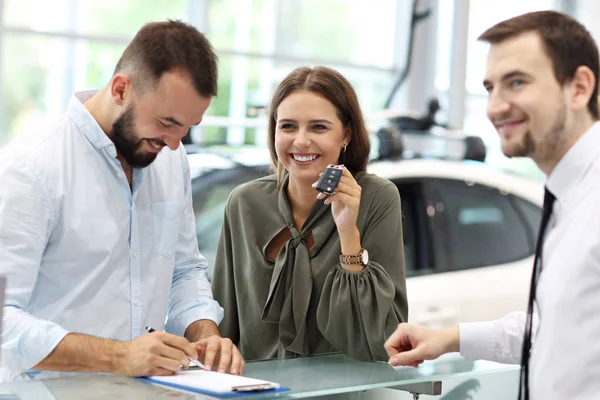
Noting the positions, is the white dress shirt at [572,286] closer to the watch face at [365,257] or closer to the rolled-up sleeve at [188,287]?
the watch face at [365,257]

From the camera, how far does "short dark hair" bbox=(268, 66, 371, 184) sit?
295 cm

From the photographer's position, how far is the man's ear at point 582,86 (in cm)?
200

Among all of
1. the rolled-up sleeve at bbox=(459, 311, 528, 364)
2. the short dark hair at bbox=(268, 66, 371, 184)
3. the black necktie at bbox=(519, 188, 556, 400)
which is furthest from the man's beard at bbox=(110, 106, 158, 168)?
the black necktie at bbox=(519, 188, 556, 400)

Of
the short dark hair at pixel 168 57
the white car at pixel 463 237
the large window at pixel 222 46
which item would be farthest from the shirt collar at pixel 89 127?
the large window at pixel 222 46

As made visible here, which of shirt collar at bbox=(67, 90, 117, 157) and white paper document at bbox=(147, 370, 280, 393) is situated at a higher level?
shirt collar at bbox=(67, 90, 117, 157)

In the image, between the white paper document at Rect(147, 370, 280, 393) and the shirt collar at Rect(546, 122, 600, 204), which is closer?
the shirt collar at Rect(546, 122, 600, 204)

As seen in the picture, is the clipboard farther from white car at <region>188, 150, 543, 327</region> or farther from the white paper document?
white car at <region>188, 150, 543, 327</region>

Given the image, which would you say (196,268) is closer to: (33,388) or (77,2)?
(33,388)

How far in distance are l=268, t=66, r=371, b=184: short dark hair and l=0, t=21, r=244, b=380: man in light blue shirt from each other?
16.9 inches

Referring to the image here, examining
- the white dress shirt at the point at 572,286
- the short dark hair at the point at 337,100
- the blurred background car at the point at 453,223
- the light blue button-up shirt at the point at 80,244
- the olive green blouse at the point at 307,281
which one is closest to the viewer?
the white dress shirt at the point at 572,286

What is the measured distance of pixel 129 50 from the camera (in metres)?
2.58

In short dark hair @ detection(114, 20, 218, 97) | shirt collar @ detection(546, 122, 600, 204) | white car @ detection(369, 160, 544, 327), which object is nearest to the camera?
shirt collar @ detection(546, 122, 600, 204)

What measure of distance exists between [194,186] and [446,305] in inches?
51.0

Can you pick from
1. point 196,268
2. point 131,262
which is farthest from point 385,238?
point 131,262
